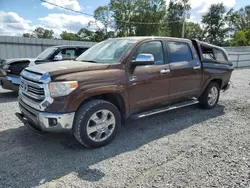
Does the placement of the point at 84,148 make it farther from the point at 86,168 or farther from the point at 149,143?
the point at 149,143

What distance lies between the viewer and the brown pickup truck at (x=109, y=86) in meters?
3.18

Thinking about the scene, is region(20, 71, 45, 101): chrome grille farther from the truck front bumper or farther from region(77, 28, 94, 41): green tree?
region(77, 28, 94, 41): green tree

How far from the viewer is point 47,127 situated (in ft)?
10.5

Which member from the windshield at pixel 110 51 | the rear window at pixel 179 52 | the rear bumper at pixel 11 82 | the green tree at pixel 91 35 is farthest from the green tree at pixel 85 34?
the windshield at pixel 110 51

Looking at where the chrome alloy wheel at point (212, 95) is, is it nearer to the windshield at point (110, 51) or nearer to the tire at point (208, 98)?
the tire at point (208, 98)

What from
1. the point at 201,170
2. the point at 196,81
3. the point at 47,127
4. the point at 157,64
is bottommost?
the point at 201,170

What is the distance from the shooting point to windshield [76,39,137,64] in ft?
13.0

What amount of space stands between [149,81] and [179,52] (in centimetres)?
124

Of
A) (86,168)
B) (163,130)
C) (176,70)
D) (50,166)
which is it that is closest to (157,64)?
(176,70)

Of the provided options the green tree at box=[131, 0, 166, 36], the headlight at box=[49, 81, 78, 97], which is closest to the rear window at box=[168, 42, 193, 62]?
the headlight at box=[49, 81, 78, 97]

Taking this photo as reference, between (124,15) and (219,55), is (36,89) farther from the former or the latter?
(124,15)

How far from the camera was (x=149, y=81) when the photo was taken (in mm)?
4105

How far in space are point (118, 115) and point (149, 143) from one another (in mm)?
735

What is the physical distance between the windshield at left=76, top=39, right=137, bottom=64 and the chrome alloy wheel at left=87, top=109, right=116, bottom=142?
935 mm
